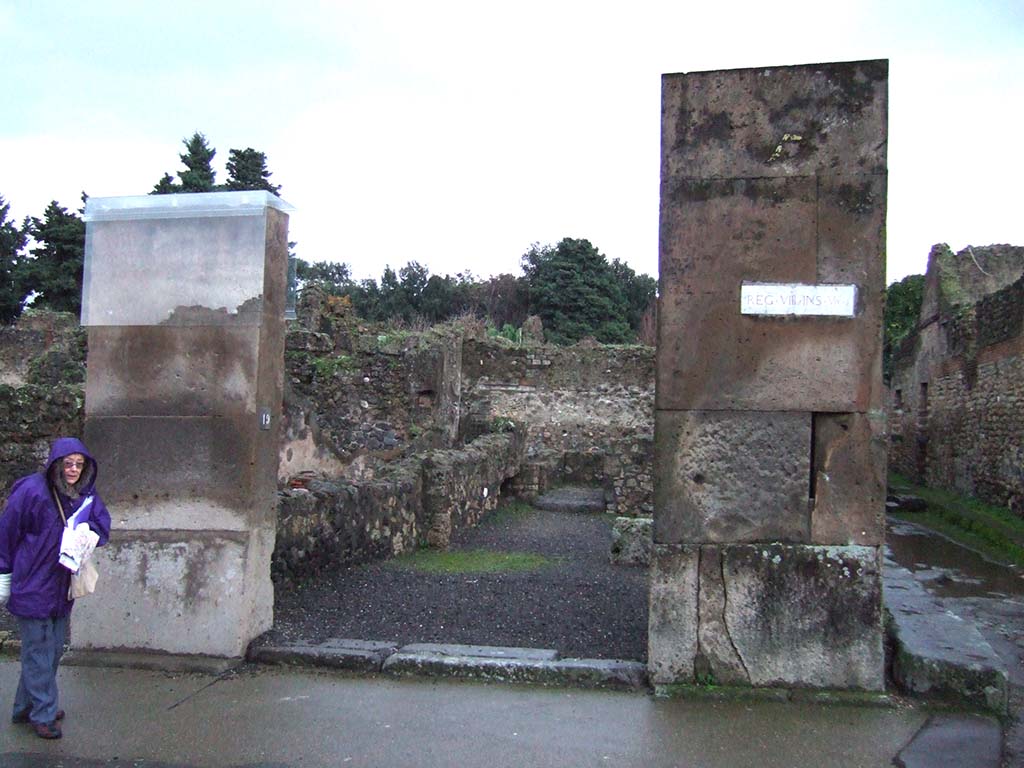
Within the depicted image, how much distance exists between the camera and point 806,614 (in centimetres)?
432

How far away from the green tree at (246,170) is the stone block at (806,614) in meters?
29.7

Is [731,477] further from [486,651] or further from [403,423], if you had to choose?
[403,423]

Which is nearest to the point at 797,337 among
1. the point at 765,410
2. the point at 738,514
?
the point at 765,410

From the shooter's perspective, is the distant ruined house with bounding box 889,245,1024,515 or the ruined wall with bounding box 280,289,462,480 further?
the distant ruined house with bounding box 889,245,1024,515

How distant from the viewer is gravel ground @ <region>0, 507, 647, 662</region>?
5273 mm

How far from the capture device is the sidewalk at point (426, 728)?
11.9 feet

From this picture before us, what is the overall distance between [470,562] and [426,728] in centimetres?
434

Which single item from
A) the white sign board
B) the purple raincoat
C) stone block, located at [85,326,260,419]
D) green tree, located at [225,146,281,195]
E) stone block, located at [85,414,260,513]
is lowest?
the purple raincoat

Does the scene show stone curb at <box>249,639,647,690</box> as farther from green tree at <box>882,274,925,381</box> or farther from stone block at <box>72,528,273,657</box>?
green tree at <box>882,274,925,381</box>

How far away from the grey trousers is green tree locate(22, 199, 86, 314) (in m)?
30.7

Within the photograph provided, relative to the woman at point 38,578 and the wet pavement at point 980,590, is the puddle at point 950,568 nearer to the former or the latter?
the wet pavement at point 980,590

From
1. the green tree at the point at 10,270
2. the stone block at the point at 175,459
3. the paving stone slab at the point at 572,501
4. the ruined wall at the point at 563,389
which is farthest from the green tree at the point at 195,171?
the stone block at the point at 175,459

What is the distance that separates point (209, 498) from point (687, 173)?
3090 millimetres

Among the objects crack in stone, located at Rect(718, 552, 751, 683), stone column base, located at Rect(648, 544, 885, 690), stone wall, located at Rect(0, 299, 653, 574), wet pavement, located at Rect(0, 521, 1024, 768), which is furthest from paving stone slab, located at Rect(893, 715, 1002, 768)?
stone wall, located at Rect(0, 299, 653, 574)
